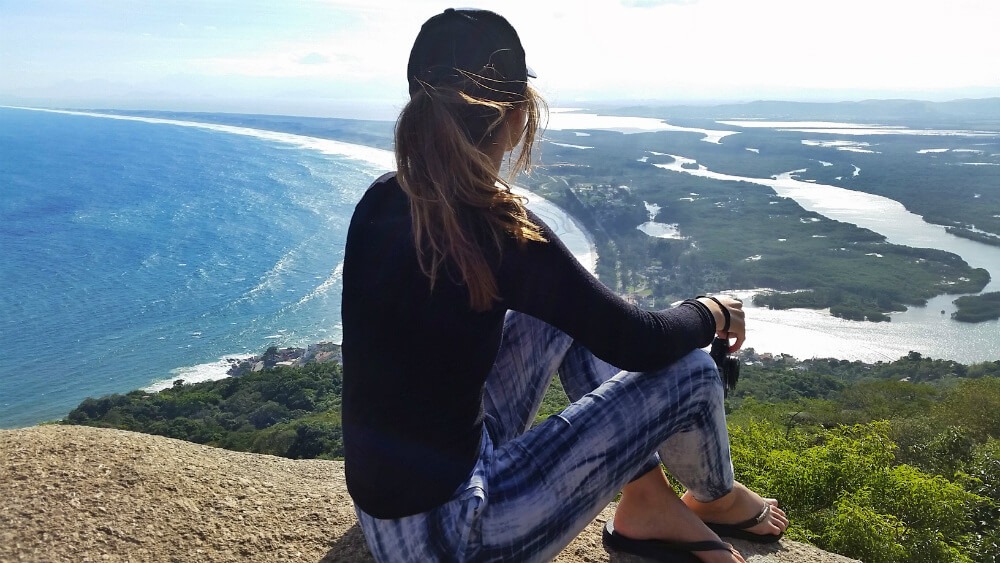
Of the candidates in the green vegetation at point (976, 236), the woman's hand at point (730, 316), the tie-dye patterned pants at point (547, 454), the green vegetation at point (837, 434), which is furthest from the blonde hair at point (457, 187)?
the green vegetation at point (976, 236)

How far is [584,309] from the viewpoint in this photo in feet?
4.89

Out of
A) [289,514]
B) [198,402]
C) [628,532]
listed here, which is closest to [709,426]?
[628,532]

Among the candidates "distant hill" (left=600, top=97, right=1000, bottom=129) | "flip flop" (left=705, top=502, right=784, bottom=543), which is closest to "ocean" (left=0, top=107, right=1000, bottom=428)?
"flip flop" (left=705, top=502, right=784, bottom=543)

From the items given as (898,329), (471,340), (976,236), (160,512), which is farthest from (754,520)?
(976,236)

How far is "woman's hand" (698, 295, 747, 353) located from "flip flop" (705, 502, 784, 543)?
0.76m

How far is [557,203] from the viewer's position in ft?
178

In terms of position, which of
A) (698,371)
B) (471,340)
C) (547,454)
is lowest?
(547,454)

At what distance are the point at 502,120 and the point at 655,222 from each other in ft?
184

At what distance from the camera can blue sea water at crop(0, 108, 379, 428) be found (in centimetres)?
3048

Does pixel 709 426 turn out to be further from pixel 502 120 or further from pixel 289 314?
pixel 289 314

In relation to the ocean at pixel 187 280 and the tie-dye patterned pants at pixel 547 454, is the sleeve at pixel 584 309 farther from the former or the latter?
the ocean at pixel 187 280

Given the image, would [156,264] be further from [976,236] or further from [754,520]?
[976,236]

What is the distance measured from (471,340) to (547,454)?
0.39 meters

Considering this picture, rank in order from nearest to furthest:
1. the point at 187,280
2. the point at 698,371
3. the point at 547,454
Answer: the point at 547,454
the point at 698,371
the point at 187,280
